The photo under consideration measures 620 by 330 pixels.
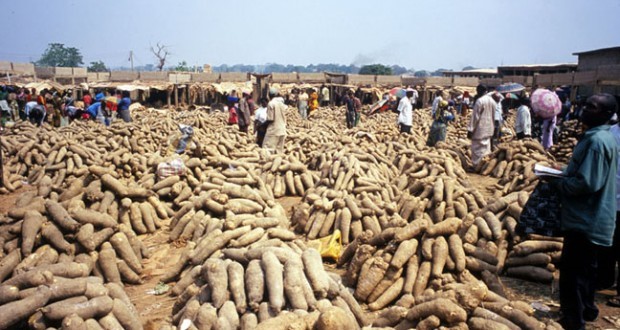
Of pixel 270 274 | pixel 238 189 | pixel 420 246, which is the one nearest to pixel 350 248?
pixel 420 246

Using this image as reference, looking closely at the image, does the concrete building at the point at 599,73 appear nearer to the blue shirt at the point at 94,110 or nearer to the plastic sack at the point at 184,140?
the plastic sack at the point at 184,140

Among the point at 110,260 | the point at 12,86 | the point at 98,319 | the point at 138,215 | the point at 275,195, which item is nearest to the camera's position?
the point at 98,319

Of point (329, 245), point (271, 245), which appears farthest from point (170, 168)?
point (271, 245)

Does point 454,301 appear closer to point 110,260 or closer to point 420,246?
point 420,246

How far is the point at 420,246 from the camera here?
512 centimetres

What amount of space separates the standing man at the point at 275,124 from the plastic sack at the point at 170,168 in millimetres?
3204

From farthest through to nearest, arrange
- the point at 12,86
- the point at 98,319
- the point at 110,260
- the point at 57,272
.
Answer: the point at 12,86
the point at 110,260
the point at 57,272
the point at 98,319

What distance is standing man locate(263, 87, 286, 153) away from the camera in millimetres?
11156

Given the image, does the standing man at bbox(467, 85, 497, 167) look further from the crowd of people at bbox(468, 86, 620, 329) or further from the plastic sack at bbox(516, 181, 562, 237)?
the crowd of people at bbox(468, 86, 620, 329)

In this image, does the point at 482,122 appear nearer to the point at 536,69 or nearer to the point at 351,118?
the point at 351,118

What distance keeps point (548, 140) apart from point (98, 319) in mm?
12138

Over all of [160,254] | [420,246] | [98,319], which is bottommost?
[160,254]

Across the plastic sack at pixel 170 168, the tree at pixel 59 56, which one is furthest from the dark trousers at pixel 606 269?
the tree at pixel 59 56

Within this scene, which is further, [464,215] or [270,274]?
[464,215]
